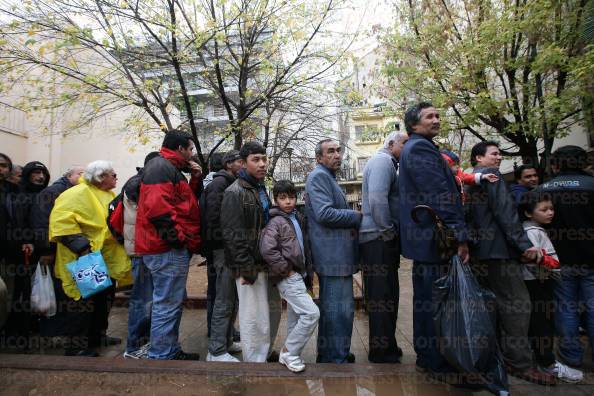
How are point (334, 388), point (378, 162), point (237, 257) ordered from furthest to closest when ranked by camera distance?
point (378, 162)
point (237, 257)
point (334, 388)

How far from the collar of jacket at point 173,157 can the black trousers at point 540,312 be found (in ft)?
11.4

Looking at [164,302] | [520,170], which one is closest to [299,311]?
[164,302]

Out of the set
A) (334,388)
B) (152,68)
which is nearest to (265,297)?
(334,388)

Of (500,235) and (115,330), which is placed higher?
(500,235)

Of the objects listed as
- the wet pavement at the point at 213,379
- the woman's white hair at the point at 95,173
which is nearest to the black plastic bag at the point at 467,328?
the wet pavement at the point at 213,379

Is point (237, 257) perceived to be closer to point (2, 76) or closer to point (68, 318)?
point (68, 318)

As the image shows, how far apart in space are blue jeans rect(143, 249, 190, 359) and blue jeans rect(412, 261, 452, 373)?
2.10 m

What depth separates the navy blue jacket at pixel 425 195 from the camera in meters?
2.51

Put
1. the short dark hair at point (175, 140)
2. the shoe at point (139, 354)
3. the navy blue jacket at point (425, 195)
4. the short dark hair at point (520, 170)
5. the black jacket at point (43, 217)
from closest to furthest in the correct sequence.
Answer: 1. the navy blue jacket at point (425, 195)
2. the shoe at point (139, 354)
3. the short dark hair at point (175, 140)
4. the black jacket at point (43, 217)
5. the short dark hair at point (520, 170)

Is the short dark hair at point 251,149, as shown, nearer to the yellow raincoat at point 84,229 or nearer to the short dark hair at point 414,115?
the short dark hair at point 414,115

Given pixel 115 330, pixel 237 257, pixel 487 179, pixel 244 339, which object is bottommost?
pixel 115 330

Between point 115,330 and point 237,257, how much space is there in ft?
9.05

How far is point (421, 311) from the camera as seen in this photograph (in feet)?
8.91

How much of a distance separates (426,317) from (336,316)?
77 centimetres
